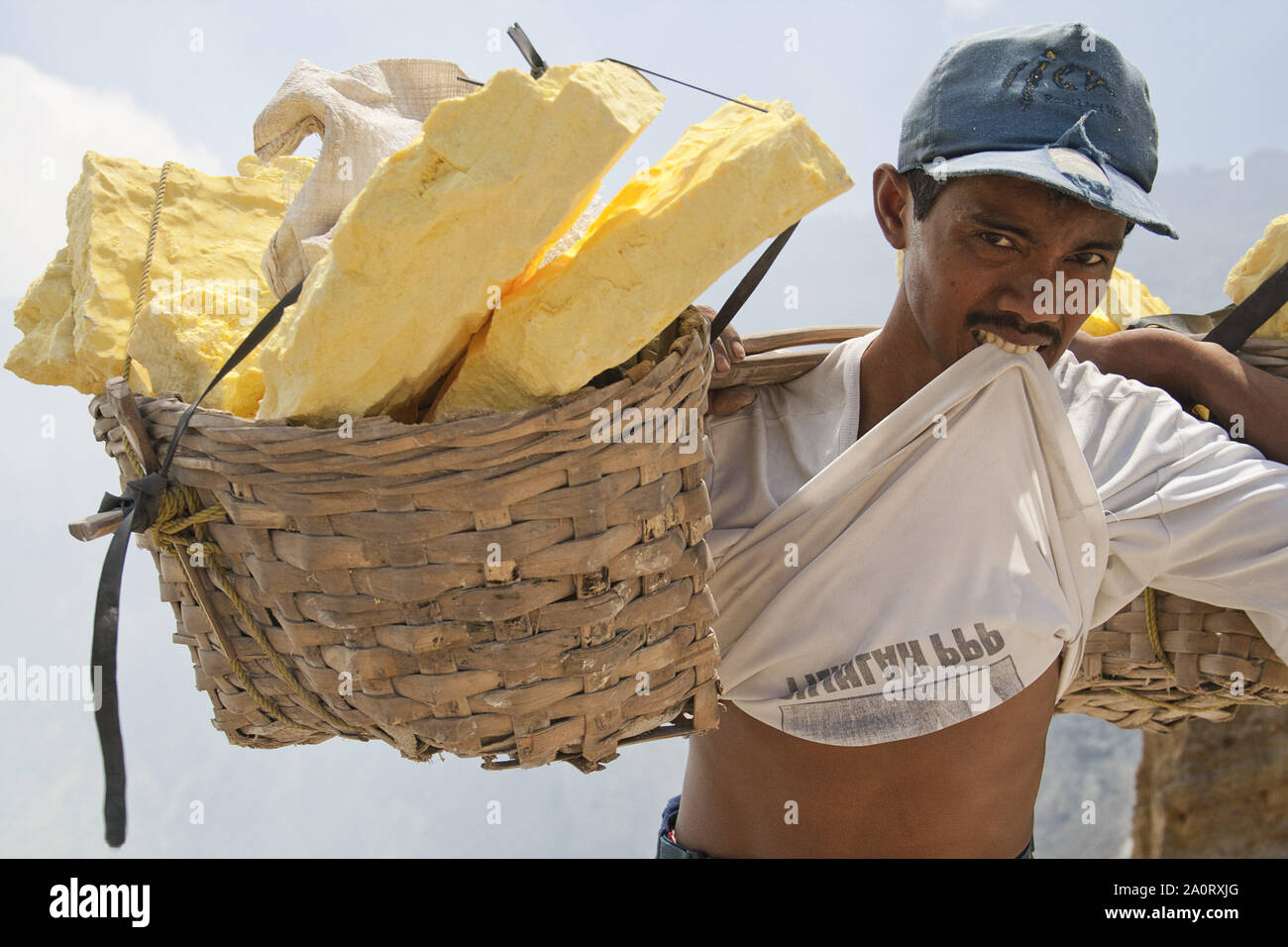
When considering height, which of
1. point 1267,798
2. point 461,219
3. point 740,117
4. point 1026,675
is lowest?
point 1267,798

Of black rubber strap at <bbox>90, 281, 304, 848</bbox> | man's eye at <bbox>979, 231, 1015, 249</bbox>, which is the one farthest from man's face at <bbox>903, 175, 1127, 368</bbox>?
black rubber strap at <bbox>90, 281, 304, 848</bbox>

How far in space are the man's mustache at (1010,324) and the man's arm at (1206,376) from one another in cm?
23

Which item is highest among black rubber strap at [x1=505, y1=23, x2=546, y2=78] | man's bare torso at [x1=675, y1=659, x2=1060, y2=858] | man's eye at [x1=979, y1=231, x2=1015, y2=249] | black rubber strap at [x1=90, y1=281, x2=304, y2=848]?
black rubber strap at [x1=505, y1=23, x2=546, y2=78]

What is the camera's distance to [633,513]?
911 mm

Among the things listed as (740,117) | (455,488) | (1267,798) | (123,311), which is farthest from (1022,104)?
(1267,798)

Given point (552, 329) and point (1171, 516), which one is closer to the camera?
point (552, 329)

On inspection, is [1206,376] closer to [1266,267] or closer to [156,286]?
[1266,267]

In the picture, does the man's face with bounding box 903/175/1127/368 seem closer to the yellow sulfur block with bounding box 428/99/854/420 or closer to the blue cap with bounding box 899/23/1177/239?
the blue cap with bounding box 899/23/1177/239

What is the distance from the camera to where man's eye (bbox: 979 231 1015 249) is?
1.15 metres

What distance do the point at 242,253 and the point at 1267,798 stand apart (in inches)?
Answer: 119

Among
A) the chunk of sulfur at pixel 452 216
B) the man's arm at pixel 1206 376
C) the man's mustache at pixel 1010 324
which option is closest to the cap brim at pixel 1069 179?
the man's mustache at pixel 1010 324

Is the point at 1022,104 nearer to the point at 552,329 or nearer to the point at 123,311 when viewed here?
the point at 552,329

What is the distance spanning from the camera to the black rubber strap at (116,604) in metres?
0.90

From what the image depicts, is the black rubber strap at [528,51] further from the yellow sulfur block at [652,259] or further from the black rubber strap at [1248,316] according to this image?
the black rubber strap at [1248,316]
